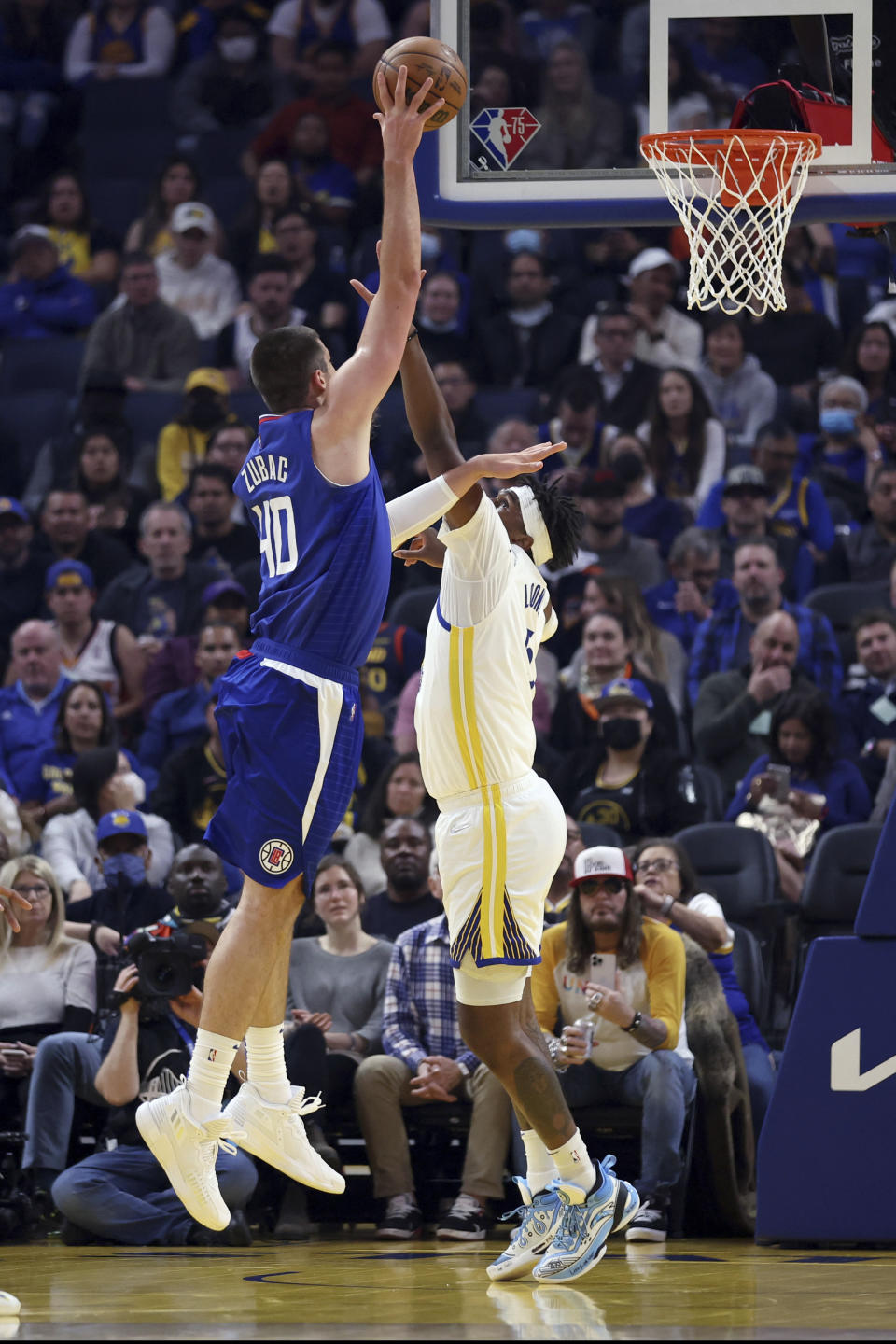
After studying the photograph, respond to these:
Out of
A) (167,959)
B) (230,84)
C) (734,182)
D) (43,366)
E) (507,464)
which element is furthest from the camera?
(230,84)

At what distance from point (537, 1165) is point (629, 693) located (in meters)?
4.53

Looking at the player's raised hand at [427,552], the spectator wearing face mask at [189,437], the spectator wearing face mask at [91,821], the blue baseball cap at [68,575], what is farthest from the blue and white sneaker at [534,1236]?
the spectator wearing face mask at [189,437]

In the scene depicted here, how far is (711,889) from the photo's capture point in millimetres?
10352

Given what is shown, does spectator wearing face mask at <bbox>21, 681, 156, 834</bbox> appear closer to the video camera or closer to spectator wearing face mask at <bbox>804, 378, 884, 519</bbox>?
the video camera

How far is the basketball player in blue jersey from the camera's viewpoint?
18.6ft

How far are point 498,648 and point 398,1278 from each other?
2309mm

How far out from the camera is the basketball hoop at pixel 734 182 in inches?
296

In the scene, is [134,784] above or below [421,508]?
below

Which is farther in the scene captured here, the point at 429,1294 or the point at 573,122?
the point at 573,122

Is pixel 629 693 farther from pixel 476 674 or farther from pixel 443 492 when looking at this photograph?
pixel 443 492

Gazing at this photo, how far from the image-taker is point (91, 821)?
36.1 ft

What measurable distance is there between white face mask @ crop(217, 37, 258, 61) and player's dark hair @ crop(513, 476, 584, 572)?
39.3ft

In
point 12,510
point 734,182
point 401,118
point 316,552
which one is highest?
point 734,182

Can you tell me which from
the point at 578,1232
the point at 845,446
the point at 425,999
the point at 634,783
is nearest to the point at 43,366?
the point at 845,446
